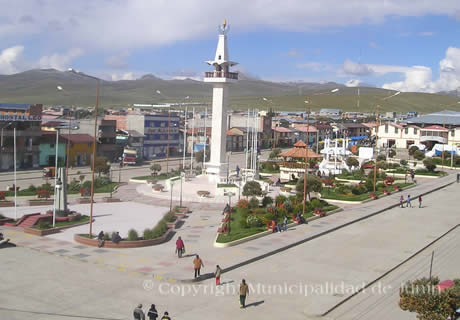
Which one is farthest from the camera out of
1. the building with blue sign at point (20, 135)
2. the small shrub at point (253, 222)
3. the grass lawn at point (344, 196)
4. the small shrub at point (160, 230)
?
the building with blue sign at point (20, 135)

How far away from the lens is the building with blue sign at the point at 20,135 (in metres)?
59.0

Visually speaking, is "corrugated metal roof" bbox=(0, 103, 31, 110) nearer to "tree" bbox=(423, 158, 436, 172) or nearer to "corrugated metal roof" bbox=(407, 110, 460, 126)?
"tree" bbox=(423, 158, 436, 172)

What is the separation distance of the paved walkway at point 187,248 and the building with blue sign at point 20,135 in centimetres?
3187

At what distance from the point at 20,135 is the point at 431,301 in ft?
180

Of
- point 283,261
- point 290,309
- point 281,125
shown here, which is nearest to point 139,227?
point 283,261

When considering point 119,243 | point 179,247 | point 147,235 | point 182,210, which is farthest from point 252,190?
point 179,247

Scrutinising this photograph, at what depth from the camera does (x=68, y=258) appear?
24.6 metres

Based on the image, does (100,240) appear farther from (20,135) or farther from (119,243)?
(20,135)

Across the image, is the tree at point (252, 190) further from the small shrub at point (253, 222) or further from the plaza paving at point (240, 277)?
the plaza paving at point (240, 277)

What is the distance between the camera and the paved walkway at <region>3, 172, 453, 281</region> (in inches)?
923

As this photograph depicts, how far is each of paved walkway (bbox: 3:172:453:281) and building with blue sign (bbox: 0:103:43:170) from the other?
31.9 metres

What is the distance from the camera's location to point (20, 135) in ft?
200

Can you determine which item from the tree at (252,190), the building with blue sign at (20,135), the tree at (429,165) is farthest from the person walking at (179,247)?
the tree at (429,165)

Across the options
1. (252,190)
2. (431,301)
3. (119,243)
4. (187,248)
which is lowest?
(187,248)
